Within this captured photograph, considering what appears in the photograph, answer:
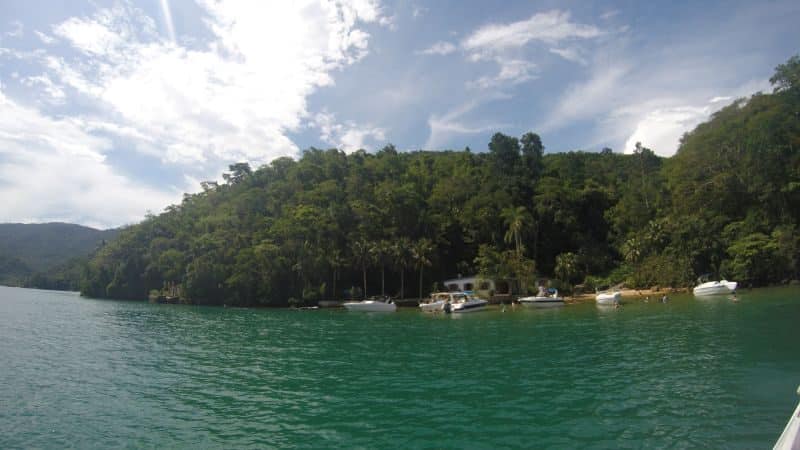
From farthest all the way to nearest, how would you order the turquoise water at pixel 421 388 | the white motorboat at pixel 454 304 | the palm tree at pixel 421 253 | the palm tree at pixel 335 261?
the palm tree at pixel 335 261, the palm tree at pixel 421 253, the white motorboat at pixel 454 304, the turquoise water at pixel 421 388

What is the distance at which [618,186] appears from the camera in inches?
3543

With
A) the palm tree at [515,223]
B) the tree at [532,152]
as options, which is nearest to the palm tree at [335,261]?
the palm tree at [515,223]

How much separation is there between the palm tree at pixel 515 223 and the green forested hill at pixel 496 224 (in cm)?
30

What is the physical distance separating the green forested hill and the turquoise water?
3341 cm

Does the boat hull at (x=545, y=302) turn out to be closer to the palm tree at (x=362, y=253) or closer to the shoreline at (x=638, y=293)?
the shoreline at (x=638, y=293)

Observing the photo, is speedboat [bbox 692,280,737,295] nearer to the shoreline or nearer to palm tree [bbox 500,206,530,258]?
the shoreline

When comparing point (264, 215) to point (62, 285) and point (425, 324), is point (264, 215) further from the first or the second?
point (62, 285)

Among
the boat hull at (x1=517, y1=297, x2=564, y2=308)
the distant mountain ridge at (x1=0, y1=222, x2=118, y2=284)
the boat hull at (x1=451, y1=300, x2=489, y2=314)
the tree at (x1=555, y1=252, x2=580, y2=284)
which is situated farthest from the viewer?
the distant mountain ridge at (x1=0, y1=222, x2=118, y2=284)

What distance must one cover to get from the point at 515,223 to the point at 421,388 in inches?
2134

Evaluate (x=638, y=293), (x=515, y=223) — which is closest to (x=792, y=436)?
(x=638, y=293)

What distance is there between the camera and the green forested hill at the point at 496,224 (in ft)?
191

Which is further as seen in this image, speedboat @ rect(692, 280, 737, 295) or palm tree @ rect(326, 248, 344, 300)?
palm tree @ rect(326, 248, 344, 300)

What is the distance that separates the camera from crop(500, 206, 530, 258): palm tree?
67375mm

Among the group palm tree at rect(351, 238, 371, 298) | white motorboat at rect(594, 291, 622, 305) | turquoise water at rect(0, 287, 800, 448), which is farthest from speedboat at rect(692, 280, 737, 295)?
palm tree at rect(351, 238, 371, 298)
